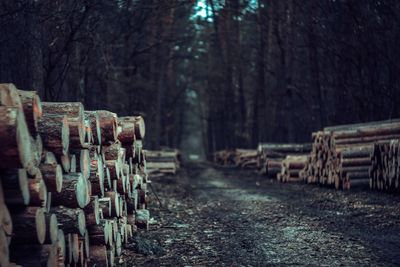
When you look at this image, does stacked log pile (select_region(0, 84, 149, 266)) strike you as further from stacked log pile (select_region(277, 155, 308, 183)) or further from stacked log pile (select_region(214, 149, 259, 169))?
stacked log pile (select_region(214, 149, 259, 169))

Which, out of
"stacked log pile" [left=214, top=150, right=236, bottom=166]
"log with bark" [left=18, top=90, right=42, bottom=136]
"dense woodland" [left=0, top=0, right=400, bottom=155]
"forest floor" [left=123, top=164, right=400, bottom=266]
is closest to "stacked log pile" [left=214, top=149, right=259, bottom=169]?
"stacked log pile" [left=214, top=150, right=236, bottom=166]

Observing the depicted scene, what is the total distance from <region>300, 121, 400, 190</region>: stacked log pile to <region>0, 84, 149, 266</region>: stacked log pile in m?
7.24

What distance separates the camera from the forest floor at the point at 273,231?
6172mm

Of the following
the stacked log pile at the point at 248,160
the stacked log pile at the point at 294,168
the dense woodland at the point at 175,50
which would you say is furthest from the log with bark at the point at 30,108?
the stacked log pile at the point at 248,160

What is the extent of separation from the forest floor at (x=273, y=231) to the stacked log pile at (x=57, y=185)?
28.8 inches

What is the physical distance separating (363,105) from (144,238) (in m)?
13.5

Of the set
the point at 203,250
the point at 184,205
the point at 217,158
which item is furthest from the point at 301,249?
the point at 217,158

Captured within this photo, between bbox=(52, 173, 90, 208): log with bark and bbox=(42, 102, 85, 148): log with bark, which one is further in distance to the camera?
bbox=(42, 102, 85, 148): log with bark

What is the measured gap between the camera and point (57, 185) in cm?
457

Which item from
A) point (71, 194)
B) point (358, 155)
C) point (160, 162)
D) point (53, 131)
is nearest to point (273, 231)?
point (71, 194)

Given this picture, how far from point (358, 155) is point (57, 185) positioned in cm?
1051

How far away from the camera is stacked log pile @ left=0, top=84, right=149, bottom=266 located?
12.4 ft

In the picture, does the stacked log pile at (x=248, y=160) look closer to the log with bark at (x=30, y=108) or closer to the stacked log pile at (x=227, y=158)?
the stacked log pile at (x=227, y=158)

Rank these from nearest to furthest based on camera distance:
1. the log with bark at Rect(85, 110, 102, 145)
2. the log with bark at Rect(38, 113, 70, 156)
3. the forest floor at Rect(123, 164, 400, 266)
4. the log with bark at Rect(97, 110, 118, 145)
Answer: the log with bark at Rect(38, 113, 70, 156) < the log with bark at Rect(85, 110, 102, 145) < the forest floor at Rect(123, 164, 400, 266) < the log with bark at Rect(97, 110, 118, 145)
